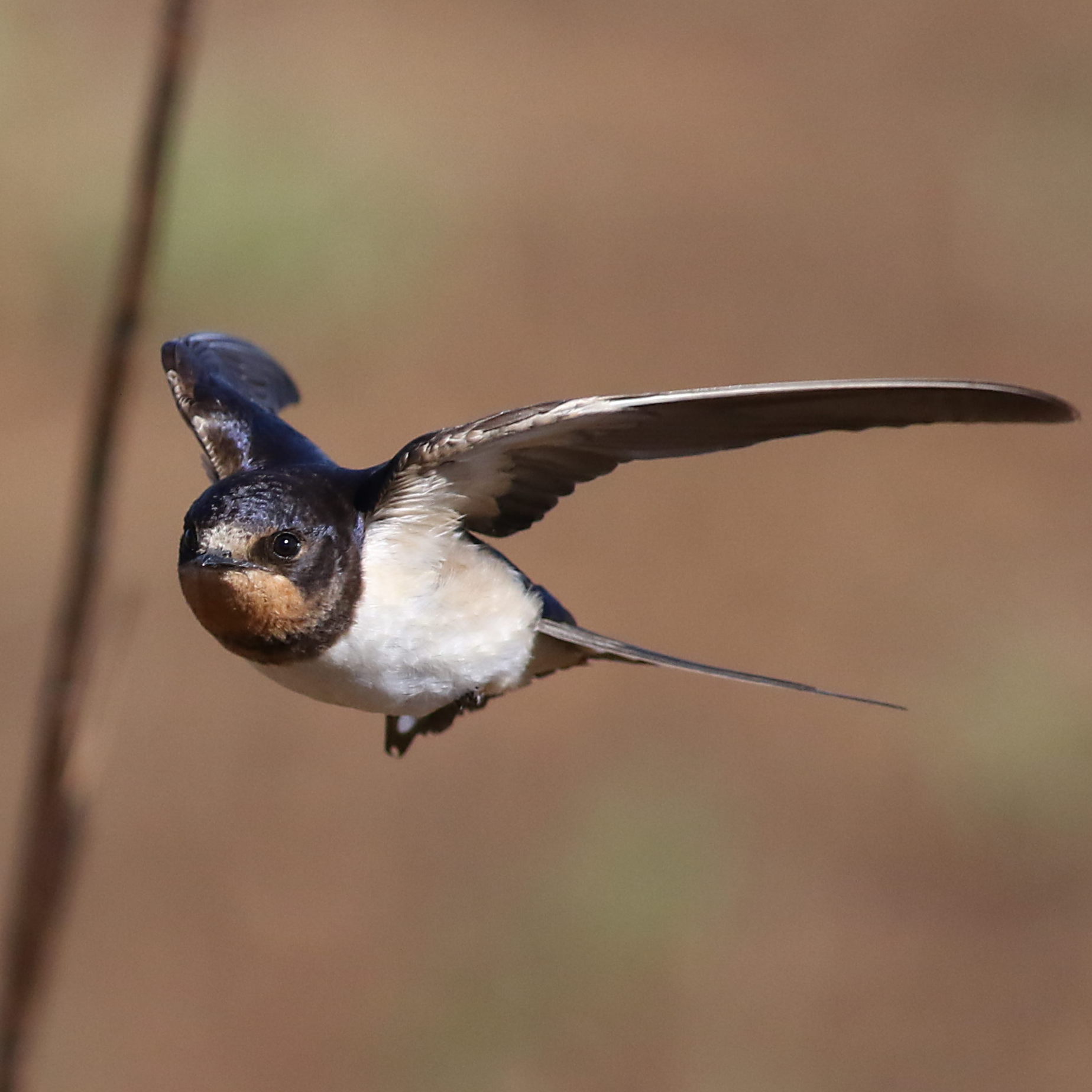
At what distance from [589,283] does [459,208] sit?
2.53 feet

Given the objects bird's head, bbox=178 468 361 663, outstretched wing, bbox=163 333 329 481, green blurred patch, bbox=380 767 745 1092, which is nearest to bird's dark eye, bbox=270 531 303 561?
bird's head, bbox=178 468 361 663

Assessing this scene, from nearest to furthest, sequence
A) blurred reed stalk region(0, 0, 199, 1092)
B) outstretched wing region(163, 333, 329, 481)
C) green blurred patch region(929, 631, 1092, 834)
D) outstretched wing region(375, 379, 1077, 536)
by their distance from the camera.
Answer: blurred reed stalk region(0, 0, 199, 1092), outstretched wing region(375, 379, 1077, 536), outstretched wing region(163, 333, 329, 481), green blurred patch region(929, 631, 1092, 834)

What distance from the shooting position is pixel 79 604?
3.93 ft

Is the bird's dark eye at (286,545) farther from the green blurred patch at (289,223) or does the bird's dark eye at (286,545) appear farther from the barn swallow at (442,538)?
the green blurred patch at (289,223)

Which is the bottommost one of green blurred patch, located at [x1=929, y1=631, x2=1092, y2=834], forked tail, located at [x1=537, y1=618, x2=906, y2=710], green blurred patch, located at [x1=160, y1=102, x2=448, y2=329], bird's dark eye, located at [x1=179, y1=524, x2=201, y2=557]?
green blurred patch, located at [x1=929, y1=631, x2=1092, y2=834]

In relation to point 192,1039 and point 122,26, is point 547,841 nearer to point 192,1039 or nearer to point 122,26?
point 192,1039

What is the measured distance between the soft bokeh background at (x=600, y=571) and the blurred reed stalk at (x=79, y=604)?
3.39 metres

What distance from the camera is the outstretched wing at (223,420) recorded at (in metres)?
2.33

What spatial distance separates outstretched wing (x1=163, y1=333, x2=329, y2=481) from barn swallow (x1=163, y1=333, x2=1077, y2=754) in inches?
1.8

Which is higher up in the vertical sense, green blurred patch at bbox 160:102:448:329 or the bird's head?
green blurred patch at bbox 160:102:448:329

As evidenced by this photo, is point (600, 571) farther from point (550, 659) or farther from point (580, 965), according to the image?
point (550, 659)

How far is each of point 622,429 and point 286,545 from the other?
383mm

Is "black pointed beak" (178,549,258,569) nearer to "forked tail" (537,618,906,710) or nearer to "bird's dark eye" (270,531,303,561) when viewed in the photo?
"bird's dark eye" (270,531,303,561)

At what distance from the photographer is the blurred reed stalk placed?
118 centimetres
